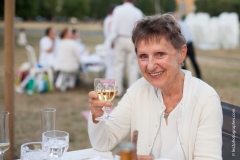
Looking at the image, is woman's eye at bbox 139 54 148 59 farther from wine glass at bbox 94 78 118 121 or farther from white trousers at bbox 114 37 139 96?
white trousers at bbox 114 37 139 96

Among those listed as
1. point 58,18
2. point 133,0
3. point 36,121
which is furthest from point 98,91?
point 58,18

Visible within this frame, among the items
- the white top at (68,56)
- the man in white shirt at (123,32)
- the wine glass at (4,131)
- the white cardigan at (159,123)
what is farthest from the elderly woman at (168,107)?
the white top at (68,56)

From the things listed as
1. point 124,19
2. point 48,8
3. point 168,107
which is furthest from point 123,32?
point 48,8

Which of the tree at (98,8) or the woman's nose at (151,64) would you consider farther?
the tree at (98,8)

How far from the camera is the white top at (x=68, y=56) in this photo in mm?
8750

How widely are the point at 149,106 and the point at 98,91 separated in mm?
397

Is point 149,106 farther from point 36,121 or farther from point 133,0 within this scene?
point 133,0

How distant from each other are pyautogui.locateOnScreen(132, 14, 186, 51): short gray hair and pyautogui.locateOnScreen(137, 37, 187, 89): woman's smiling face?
2cm

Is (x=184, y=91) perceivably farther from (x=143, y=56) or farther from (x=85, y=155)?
(x=85, y=155)

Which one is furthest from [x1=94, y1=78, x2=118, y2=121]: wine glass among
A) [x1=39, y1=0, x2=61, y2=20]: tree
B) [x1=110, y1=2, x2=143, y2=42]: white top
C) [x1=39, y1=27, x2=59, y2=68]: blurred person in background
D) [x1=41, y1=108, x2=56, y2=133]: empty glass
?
[x1=39, y1=0, x2=61, y2=20]: tree

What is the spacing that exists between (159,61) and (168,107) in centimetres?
33

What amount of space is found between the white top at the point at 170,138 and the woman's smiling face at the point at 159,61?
0.16 meters

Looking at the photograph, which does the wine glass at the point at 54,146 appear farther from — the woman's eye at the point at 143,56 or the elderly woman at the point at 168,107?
the woman's eye at the point at 143,56

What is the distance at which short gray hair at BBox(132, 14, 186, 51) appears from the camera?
209 cm
